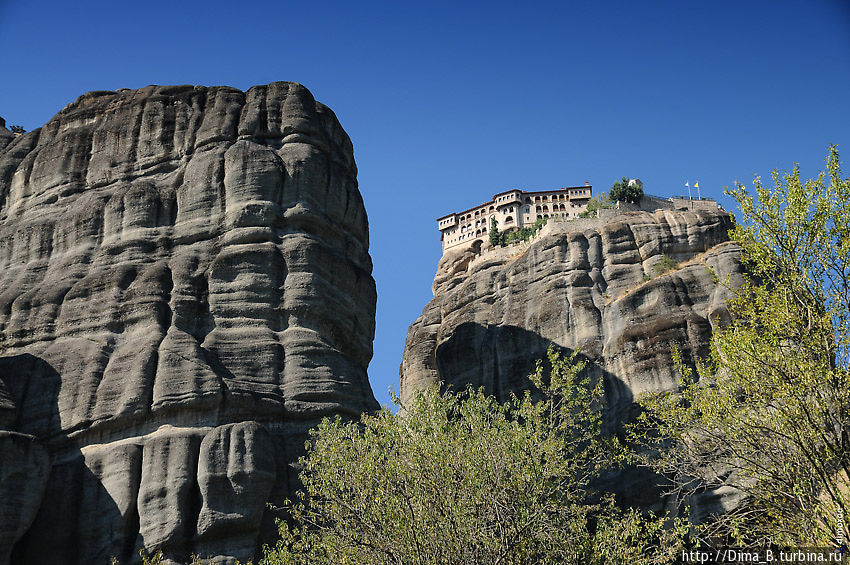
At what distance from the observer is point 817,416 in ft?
81.9

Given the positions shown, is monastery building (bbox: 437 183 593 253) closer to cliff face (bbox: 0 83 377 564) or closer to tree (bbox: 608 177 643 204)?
tree (bbox: 608 177 643 204)

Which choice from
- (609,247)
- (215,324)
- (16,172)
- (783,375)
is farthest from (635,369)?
(16,172)

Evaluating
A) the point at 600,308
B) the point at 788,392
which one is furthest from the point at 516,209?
the point at 788,392

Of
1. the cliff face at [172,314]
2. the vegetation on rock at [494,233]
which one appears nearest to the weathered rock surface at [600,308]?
the cliff face at [172,314]

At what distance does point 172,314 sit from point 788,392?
32.5 meters

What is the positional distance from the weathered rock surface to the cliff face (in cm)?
1610

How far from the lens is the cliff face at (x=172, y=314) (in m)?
39.9

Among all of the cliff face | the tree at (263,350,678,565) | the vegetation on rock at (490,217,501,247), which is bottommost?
the tree at (263,350,678,565)

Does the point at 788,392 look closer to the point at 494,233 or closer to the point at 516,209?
the point at 494,233

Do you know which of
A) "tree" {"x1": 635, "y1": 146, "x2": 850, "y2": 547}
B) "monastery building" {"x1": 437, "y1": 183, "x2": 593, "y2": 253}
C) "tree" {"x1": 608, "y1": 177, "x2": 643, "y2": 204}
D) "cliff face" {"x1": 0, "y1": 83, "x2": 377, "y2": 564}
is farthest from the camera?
"monastery building" {"x1": 437, "y1": 183, "x2": 593, "y2": 253}

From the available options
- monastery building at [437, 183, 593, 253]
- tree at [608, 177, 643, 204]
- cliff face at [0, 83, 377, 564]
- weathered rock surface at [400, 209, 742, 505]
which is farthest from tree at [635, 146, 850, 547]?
monastery building at [437, 183, 593, 253]

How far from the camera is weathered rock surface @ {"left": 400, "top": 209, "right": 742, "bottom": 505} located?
59156 mm

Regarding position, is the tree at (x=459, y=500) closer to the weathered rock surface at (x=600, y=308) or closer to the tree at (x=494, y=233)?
the weathered rock surface at (x=600, y=308)

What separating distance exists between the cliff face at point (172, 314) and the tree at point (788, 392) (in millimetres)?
21704
